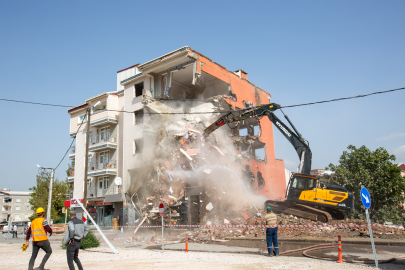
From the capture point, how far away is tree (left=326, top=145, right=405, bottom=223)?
24234 mm

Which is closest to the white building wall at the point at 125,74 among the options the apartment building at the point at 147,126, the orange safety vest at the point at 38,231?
the apartment building at the point at 147,126

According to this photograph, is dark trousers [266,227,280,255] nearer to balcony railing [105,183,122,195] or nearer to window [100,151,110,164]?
balcony railing [105,183,122,195]

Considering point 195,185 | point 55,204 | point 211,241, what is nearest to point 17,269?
point 211,241

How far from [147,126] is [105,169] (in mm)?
8365

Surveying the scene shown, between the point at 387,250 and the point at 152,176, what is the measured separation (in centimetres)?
A: 1716

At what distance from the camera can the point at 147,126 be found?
2569cm

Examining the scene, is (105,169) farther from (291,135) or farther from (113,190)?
(291,135)

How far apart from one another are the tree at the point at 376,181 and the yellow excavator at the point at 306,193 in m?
8.71

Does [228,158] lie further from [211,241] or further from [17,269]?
[17,269]

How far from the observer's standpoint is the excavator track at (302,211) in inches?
675

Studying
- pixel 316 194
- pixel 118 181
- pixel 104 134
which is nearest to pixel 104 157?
pixel 104 134

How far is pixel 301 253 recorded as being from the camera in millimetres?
10359

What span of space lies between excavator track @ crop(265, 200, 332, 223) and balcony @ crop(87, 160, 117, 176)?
18.0 m

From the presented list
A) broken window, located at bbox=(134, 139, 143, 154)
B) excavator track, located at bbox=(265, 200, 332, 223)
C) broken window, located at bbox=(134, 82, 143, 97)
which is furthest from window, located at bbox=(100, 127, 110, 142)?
excavator track, located at bbox=(265, 200, 332, 223)
